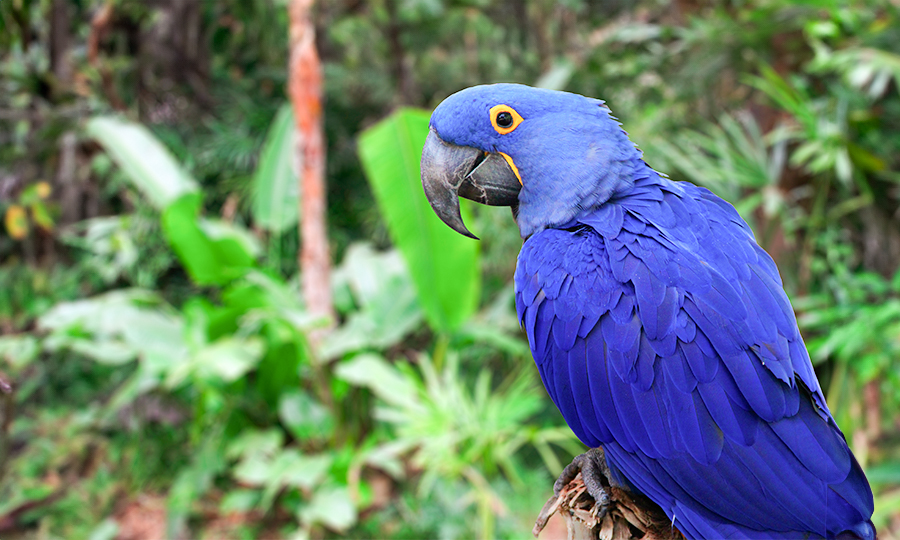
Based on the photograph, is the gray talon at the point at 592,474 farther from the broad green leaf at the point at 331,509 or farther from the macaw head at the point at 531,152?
the broad green leaf at the point at 331,509

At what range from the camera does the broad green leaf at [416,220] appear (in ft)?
7.43

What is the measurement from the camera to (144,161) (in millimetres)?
2842

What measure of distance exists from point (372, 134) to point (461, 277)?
63 cm

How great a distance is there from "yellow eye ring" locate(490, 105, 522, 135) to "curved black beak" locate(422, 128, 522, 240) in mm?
46

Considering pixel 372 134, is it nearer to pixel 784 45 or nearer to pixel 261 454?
pixel 261 454

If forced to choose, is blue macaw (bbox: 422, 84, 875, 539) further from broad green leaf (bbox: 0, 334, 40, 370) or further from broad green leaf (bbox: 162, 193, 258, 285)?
broad green leaf (bbox: 0, 334, 40, 370)

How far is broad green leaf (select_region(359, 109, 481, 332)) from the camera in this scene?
7.43 feet

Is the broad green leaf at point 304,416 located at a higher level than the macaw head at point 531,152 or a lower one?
lower

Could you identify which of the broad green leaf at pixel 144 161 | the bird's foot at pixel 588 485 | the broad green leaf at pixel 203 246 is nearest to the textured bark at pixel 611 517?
the bird's foot at pixel 588 485

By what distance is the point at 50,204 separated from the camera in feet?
10.8

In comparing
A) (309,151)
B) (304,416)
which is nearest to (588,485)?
(304,416)

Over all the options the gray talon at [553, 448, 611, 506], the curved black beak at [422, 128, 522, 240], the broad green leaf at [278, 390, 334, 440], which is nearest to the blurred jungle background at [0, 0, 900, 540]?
the broad green leaf at [278, 390, 334, 440]

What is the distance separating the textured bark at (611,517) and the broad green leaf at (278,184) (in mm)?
2213

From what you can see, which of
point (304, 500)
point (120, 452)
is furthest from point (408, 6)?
point (120, 452)
